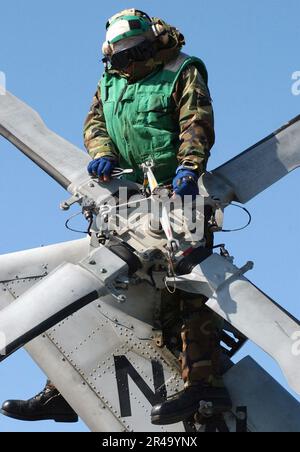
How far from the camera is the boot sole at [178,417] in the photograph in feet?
40.8

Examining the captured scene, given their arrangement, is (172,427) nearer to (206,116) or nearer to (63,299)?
(63,299)

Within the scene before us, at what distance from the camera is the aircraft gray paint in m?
12.1

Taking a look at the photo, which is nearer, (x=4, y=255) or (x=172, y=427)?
(x=172, y=427)

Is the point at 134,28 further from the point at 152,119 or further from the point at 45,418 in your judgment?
the point at 45,418

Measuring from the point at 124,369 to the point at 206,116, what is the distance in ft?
9.62

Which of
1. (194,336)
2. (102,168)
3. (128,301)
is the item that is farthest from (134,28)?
(194,336)

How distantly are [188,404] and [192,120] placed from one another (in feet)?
10.1

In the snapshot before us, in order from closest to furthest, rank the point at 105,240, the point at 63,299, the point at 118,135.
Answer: the point at 63,299 < the point at 105,240 < the point at 118,135

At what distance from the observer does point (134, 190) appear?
43.6 feet

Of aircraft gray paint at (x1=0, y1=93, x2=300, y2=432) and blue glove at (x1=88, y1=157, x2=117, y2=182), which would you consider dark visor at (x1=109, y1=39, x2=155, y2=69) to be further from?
aircraft gray paint at (x1=0, y1=93, x2=300, y2=432)

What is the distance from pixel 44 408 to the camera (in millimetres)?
14125

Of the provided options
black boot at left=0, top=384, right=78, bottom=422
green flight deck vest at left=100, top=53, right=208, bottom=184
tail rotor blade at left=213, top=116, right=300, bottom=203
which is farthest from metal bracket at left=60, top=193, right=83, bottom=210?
black boot at left=0, top=384, right=78, bottom=422

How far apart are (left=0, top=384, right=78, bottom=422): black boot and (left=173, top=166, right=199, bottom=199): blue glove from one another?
3.19 m
